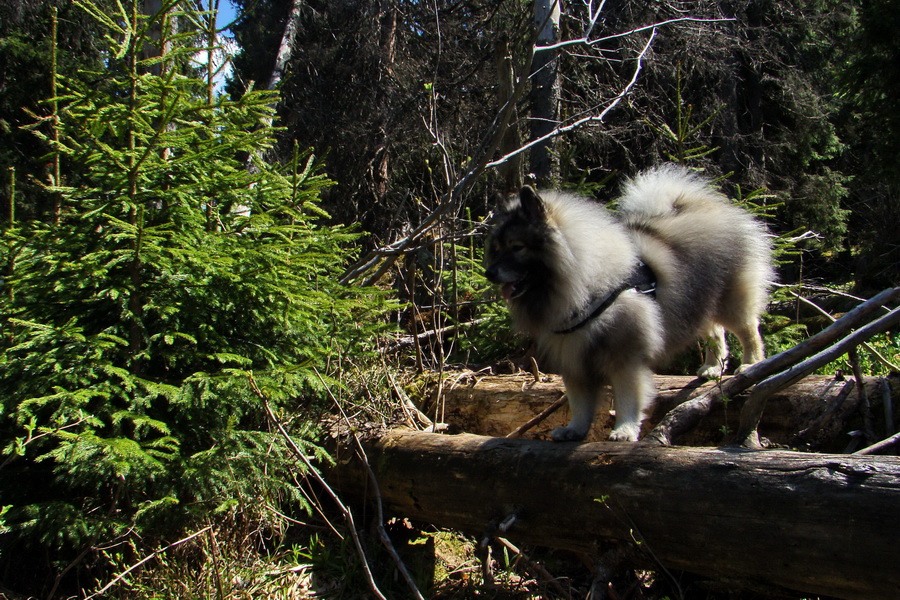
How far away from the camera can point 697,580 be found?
260 centimetres

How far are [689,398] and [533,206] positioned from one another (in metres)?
1.72

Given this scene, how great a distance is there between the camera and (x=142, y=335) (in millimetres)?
3393

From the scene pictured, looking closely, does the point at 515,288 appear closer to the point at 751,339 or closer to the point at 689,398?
the point at 689,398

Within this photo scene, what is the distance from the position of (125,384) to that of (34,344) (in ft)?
1.63

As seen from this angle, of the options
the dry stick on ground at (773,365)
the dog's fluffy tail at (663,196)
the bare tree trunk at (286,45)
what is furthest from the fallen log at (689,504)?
the bare tree trunk at (286,45)

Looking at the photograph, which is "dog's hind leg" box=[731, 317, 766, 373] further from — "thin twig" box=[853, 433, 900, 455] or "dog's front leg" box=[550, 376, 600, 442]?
"thin twig" box=[853, 433, 900, 455]

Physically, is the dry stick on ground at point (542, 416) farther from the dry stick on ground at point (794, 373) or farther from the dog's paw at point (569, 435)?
the dry stick on ground at point (794, 373)

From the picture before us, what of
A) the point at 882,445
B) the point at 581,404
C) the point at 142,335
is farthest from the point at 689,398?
the point at 142,335

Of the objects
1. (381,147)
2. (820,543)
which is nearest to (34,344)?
(820,543)

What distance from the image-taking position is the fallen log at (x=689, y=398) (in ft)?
11.3

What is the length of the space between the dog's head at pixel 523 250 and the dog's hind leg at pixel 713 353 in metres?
1.62

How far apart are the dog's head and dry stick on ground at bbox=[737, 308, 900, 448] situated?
1292mm

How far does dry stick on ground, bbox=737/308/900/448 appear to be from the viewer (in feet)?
9.93

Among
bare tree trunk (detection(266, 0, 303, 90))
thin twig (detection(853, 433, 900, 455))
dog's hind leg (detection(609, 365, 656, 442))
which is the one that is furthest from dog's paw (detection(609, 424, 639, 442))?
bare tree trunk (detection(266, 0, 303, 90))
